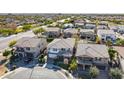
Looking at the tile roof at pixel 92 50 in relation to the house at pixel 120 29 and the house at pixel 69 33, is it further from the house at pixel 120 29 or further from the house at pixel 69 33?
the house at pixel 69 33

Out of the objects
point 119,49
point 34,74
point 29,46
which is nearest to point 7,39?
point 29,46

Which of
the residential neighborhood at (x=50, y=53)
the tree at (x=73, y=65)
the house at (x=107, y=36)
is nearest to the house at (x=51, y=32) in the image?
the residential neighborhood at (x=50, y=53)

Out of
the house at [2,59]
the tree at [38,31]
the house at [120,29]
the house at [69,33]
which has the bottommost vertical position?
the house at [2,59]

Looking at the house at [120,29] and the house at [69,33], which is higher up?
the house at [120,29]

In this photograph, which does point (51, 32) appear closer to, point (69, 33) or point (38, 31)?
point (38, 31)
